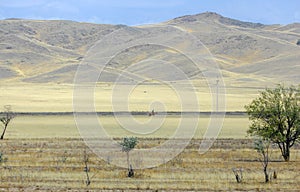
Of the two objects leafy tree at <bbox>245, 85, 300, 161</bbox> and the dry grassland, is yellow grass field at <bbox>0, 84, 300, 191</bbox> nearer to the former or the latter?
the dry grassland

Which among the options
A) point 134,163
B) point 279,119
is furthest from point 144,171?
point 279,119

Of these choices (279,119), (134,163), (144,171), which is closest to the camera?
(144,171)

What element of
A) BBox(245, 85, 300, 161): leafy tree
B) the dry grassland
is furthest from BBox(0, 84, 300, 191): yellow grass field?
BBox(245, 85, 300, 161): leafy tree

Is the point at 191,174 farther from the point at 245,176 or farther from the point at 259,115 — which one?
the point at 259,115

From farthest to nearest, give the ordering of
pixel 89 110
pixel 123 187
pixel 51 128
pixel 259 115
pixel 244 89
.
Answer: pixel 244 89, pixel 89 110, pixel 51 128, pixel 259 115, pixel 123 187

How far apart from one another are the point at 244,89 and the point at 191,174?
13476cm

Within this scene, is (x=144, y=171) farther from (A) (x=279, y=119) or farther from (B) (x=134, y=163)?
(A) (x=279, y=119)

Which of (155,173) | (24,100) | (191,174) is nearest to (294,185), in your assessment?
(191,174)

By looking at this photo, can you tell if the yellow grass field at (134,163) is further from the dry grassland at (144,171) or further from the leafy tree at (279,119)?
the leafy tree at (279,119)

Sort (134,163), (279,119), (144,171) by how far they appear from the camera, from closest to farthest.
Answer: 1. (144,171)
2. (134,163)
3. (279,119)

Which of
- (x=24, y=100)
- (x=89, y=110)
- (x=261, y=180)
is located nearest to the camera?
(x=261, y=180)

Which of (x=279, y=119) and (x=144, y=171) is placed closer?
(x=144, y=171)

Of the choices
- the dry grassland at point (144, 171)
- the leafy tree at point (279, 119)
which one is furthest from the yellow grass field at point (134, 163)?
the leafy tree at point (279, 119)

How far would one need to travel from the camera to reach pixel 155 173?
36906 mm
